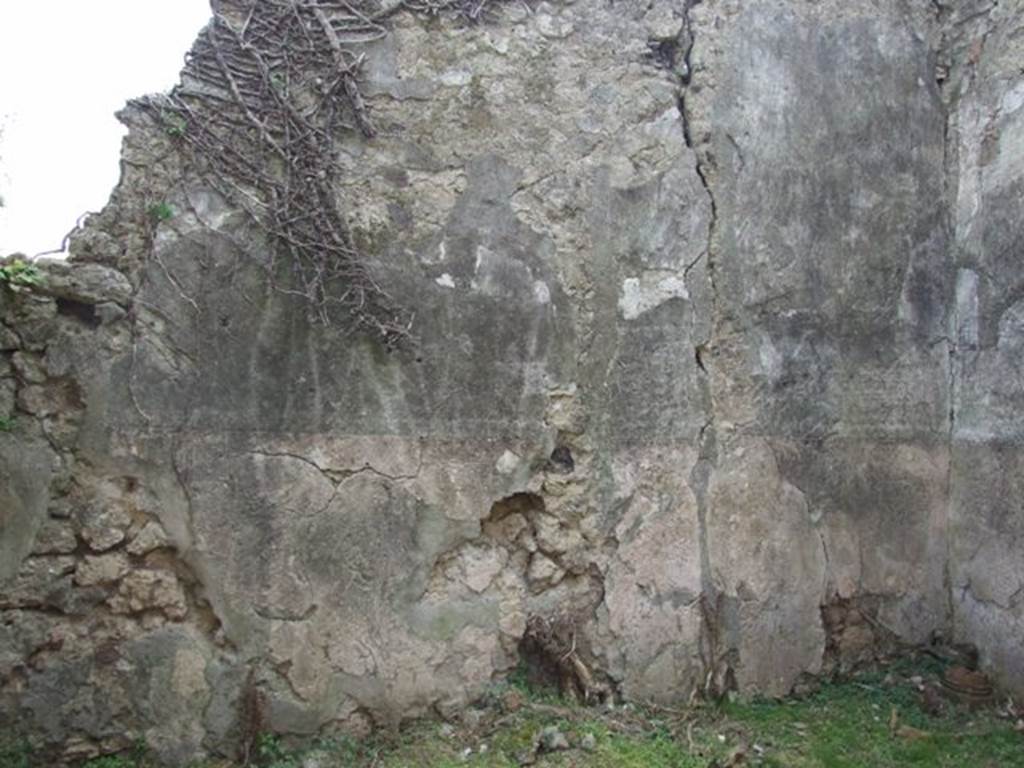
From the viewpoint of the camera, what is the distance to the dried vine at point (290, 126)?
2.64 meters

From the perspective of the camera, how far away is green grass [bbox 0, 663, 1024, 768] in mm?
2562

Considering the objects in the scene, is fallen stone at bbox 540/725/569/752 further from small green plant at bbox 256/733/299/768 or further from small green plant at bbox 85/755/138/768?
small green plant at bbox 85/755/138/768

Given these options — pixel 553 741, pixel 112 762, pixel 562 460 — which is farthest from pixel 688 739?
pixel 112 762

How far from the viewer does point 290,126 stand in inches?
106

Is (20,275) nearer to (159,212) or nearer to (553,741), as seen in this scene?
(159,212)

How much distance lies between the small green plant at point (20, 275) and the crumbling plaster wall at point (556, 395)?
6 cm

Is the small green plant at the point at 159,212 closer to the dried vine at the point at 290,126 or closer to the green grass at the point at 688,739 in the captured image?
the dried vine at the point at 290,126

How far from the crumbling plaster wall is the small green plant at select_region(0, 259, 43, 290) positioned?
60 millimetres

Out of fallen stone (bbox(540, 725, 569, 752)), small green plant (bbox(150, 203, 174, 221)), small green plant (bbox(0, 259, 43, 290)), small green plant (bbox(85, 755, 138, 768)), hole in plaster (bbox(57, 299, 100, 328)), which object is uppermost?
small green plant (bbox(150, 203, 174, 221))

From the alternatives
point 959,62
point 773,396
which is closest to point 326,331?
point 773,396

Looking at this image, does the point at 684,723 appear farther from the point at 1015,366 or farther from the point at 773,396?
the point at 1015,366

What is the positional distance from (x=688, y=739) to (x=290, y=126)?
236cm

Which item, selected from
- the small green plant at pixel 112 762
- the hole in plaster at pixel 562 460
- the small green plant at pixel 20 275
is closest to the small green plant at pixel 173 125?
the small green plant at pixel 20 275

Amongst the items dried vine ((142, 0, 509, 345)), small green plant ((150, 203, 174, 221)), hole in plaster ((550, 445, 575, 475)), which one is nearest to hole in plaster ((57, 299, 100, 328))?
small green plant ((150, 203, 174, 221))
